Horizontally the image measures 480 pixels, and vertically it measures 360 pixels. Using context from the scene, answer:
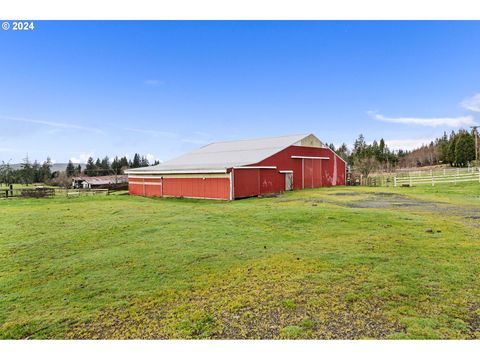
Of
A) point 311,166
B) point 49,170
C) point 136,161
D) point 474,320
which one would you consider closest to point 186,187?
point 311,166

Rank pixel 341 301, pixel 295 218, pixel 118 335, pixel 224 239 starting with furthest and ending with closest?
1. pixel 295 218
2. pixel 224 239
3. pixel 341 301
4. pixel 118 335

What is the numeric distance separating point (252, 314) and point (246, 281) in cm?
119

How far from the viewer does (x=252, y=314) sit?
4.06 meters

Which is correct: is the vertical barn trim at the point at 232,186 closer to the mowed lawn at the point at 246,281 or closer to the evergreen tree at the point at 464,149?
the mowed lawn at the point at 246,281

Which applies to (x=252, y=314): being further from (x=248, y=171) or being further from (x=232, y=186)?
(x=248, y=171)

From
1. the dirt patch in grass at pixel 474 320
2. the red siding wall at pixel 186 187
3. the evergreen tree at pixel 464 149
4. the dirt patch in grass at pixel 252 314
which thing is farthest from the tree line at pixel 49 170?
the evergreen tree at pixel 464 149

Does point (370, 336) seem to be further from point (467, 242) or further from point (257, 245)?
point (467, 242)

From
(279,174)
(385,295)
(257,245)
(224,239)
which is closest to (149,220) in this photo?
(224,239)

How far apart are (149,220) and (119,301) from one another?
679 cm

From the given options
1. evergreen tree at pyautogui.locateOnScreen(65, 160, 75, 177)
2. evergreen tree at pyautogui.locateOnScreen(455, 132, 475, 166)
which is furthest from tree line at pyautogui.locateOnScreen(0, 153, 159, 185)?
evergreen tree at pyautogui.locateOnScreen(455, 132, 475, 166)

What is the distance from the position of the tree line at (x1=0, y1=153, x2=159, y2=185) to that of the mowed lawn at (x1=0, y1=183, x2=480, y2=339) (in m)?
60.8

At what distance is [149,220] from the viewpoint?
11.2 metres

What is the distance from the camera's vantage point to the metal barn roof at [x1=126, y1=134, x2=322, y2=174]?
23.3 m

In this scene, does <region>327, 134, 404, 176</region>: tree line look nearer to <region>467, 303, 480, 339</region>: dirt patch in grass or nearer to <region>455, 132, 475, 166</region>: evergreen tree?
<region>455, 132, 475, 166</region>: evergreen tree
